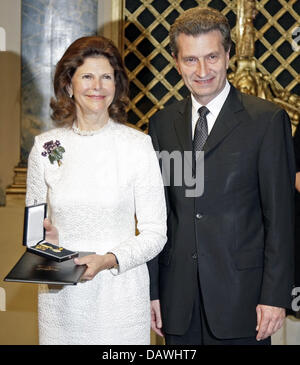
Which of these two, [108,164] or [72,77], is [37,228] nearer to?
[108,164]

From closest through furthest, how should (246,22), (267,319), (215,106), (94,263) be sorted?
(94,263) < (267,319) < (215,106) < (246,22)

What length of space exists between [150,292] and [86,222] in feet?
1.07

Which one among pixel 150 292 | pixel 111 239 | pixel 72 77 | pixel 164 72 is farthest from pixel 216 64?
pixel 164 72

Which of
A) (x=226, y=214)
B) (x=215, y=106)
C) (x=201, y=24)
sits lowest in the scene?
(x=226, y=214)

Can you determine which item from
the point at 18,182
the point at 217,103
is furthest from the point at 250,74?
the point at 217,103

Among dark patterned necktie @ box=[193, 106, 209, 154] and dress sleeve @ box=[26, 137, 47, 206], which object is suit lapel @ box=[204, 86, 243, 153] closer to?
dark patterned necktie @ box=[193, 106, 209, 154]

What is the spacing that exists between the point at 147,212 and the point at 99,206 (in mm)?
136

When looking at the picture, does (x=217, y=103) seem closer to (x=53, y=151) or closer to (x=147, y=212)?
(x=147, y=212)

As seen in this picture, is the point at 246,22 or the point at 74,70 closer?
the point at 74,70

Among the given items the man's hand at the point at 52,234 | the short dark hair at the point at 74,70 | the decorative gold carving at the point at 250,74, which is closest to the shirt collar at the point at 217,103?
the short dark hair at the point at 74,70

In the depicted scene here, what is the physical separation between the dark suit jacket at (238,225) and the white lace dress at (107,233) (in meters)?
0.10

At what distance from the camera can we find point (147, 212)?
174 centimetres

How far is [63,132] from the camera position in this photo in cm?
187

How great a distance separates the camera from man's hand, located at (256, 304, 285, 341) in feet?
5.67
